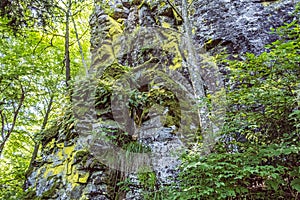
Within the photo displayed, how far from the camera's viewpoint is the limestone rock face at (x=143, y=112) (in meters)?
3.45

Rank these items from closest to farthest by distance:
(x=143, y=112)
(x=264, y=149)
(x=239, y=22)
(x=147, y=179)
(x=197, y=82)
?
(x=264, y=149)
(x=147, y=179)
(x=197, y=82)
(x=143, y=112)
(x=239, y=22)

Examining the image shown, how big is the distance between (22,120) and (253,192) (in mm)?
7144

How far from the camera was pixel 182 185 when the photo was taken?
2.42 metres

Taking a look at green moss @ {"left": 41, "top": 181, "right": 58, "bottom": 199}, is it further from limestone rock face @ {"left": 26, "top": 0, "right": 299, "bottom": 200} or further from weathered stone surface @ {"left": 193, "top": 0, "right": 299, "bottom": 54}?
weathered stone surface @ {"left": 193, "top": 0, "right": 299, "bottom": 54}

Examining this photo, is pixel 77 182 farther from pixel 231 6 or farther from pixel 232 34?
pixel 231 6

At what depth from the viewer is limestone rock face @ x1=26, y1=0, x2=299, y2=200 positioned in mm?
3445

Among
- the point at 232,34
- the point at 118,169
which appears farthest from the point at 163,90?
the point at 232,34

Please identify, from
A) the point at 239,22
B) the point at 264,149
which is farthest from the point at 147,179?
the point at 239,22

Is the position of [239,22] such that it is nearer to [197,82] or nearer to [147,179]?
[197,82]

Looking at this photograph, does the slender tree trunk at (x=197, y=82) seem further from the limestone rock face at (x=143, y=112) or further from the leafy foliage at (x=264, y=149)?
the leafy foliage at (x=264, y=149)

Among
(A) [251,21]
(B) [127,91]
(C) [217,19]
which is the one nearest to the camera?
(B) [127,91]

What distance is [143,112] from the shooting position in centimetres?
434

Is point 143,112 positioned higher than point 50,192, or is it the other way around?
point 143,112

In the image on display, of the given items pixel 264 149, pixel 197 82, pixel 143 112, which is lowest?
pixel 264 149
